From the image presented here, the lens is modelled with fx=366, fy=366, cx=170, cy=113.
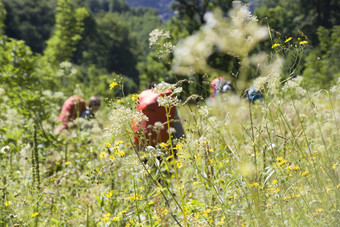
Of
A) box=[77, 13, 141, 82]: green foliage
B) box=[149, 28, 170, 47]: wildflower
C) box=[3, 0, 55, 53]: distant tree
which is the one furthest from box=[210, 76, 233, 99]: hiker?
box=[3, 0, 55, 53]: distant tree

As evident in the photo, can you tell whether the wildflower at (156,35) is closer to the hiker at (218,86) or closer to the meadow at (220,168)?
the meadow at (220,168)

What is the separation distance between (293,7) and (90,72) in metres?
20.8

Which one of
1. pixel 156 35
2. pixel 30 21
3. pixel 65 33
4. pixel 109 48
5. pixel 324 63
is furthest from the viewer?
pixel 109 48

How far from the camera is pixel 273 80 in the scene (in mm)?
1881

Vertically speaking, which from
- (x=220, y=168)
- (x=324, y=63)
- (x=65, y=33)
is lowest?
(x=220, y=168)

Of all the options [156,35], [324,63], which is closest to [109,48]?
[324,63]

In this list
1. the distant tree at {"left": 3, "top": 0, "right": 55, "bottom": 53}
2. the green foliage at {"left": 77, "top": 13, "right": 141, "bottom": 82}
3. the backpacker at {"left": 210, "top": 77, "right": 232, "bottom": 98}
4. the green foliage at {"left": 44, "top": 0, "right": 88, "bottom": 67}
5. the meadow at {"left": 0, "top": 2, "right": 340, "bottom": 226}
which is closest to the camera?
the meadow at {"left": 0, "top": 2, "right": 340, "bottom": 226}

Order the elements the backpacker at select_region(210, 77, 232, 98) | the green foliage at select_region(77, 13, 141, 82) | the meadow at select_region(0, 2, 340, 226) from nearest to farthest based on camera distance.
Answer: the meadow at select_region(0, 2, 340, 226) → the backpacker at select_region(210, 77, 232, 98) → the green foliage at select_region(77, 13, 141, 82)

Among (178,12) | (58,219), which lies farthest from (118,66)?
(58,219)

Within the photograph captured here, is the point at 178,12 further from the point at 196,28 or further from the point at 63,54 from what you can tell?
the point at 63,54

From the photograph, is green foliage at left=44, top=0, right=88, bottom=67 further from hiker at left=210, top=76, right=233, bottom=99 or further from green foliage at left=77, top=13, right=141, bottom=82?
green foliage at left=77, top=13, right=141, bottom=82

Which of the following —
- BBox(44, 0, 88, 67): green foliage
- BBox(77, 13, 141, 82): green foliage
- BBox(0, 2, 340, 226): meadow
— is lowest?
BBox(0, 2, 340, 226): meadow

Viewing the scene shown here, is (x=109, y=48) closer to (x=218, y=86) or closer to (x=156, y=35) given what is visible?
(x=218, y=86)

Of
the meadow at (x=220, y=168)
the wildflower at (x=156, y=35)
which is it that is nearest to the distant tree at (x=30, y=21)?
the meadow at (x=220, y=168)
